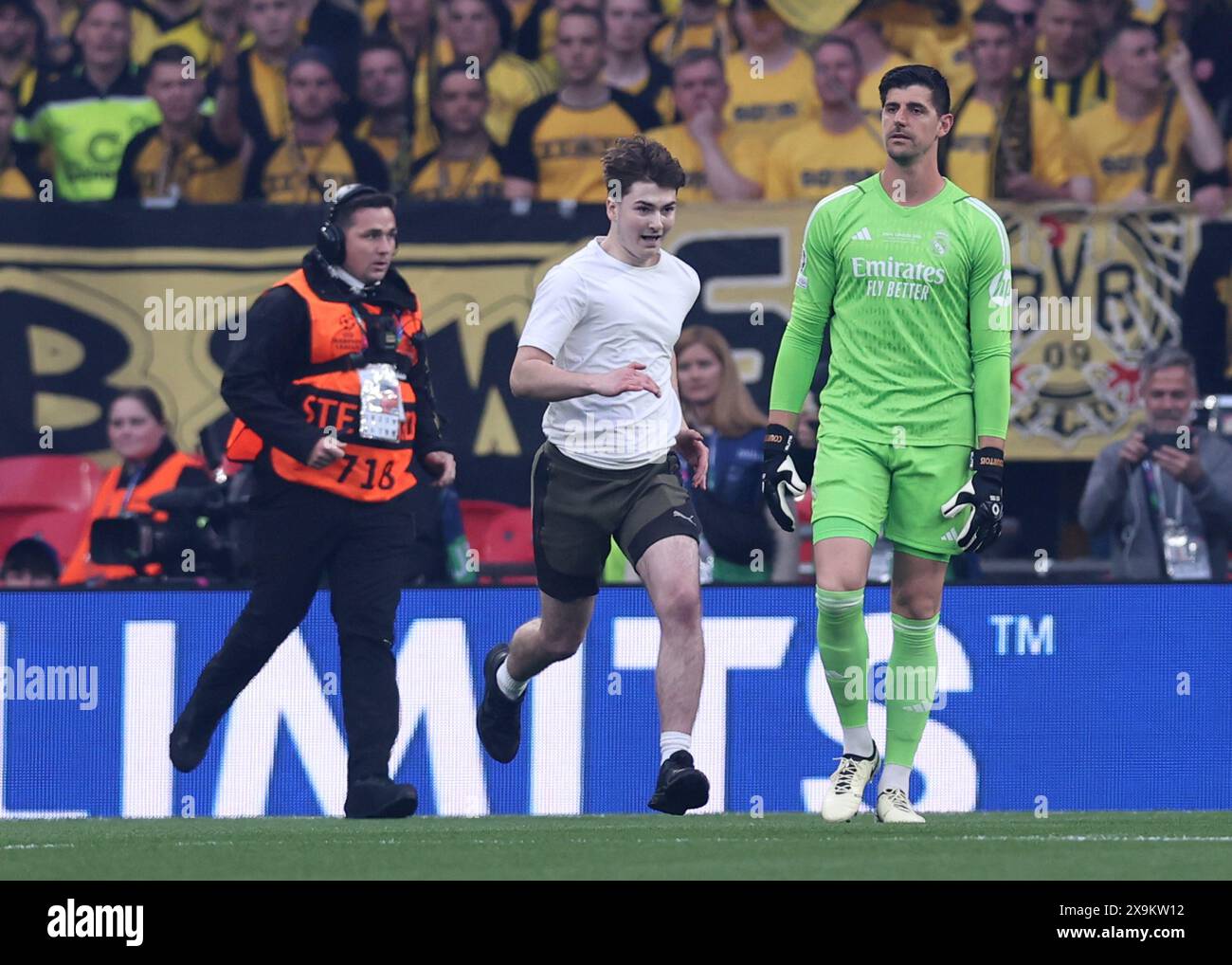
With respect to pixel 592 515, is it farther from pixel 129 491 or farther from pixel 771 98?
pixel 771 98

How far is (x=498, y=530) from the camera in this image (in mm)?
10406

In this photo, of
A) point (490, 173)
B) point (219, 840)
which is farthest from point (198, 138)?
point (219, 840)

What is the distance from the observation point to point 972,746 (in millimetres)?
9211

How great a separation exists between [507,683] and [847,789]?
160 cm

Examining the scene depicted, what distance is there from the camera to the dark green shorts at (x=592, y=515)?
730cm

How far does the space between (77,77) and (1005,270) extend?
5.90 m

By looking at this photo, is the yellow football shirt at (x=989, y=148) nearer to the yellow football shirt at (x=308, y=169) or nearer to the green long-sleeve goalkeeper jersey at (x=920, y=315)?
the yellow football shirt at (x=308, y=169)

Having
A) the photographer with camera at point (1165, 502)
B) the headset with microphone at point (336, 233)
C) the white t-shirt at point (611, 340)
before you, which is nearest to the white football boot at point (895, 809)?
the white t-shirt at point (611, 340)

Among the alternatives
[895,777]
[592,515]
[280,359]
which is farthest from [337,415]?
[895,777]

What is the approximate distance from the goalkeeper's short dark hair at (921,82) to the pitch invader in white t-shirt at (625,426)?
749 mm

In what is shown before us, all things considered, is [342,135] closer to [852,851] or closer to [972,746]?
[972,746]

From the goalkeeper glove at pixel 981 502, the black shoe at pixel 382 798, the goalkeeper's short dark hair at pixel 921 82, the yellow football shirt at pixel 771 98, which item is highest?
the yellow football shirt at pixel 771 98

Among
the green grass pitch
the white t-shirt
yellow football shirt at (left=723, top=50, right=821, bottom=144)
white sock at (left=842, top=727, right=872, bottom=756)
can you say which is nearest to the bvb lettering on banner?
yellow football shirt at (left=723, top=50, right=821, bottom=144)

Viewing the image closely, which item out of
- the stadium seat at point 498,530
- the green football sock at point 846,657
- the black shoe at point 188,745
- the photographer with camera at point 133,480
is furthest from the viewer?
the stadium seat at point 498,530
